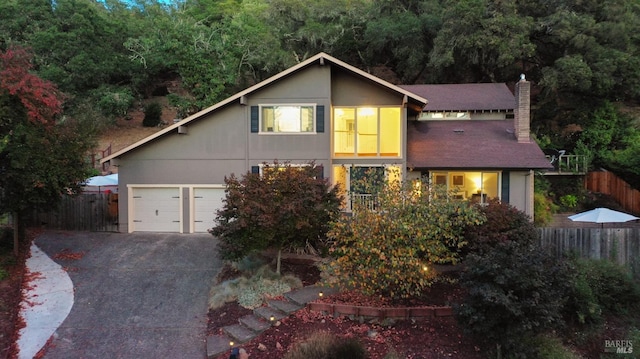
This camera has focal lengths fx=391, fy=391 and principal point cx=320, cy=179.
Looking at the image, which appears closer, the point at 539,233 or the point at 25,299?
the point at 25,299

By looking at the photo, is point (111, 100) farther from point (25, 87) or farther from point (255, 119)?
point (25, 87)

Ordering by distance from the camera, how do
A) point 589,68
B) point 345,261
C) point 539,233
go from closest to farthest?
1. point 345,261
2. point 539,233
3. point 589,68

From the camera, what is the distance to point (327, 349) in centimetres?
618

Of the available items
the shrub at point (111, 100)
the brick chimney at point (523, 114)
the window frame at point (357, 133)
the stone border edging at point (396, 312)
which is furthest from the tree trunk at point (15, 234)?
the shrub at point (111, 100)

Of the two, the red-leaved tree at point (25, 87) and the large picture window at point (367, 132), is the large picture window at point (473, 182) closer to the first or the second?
the large picture window at point (367, 132)

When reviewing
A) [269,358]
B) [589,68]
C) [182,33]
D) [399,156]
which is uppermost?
[182,33]

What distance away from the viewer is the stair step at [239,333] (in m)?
7.22

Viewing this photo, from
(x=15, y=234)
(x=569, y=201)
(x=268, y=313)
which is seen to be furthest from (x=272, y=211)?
Answer: (x=569, y=201)

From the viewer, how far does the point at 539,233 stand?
34.0ft

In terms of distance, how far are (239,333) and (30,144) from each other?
8.23 metres

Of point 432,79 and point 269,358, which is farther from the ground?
point 432,79

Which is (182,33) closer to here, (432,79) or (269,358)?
(432,79)

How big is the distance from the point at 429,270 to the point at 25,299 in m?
9.23

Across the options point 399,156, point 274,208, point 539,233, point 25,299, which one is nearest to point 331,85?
point 399,156
